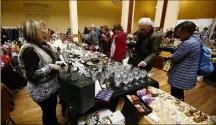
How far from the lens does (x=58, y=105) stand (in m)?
2.42

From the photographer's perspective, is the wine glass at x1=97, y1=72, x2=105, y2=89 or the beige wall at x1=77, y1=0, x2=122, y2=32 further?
the beige wall at x1=77, y1=0, x2=122, y2=32

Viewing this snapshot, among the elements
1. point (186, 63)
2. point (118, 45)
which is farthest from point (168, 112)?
point (118, 45)

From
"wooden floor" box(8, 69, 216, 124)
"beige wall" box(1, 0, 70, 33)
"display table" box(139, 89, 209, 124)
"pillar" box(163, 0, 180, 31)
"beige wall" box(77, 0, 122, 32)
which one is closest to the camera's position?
"display table" box(139, 89, 209, 124)

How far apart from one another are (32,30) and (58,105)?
1583mm

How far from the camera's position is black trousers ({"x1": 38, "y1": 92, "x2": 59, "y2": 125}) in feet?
4.73

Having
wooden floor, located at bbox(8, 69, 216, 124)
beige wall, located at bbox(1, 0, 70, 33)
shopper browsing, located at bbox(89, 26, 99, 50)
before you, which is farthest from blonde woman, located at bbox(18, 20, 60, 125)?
beige wall, located at bbox(1, 0, 70, 33)

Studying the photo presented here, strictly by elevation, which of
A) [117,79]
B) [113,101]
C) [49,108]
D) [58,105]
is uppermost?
[117,79]

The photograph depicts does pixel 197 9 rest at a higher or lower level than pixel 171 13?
higher

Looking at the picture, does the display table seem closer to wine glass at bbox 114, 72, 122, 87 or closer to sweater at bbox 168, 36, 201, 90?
wine glass at bbox 114, 72, 122, 87

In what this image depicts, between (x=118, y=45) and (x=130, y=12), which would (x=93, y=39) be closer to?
(x=118, y=45)

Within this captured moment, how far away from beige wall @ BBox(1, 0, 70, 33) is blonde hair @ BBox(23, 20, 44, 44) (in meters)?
6.55

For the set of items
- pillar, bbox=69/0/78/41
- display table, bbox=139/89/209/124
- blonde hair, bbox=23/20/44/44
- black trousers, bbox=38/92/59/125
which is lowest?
black trousers, bbox=38/92/59/125

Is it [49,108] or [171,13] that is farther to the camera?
[171,13]

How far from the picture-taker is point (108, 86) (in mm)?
1314
